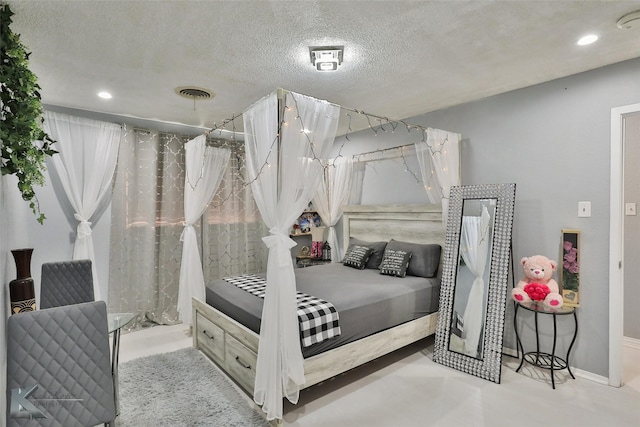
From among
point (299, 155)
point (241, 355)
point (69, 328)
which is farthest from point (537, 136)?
point (69, 328)

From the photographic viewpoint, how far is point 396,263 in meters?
3.66

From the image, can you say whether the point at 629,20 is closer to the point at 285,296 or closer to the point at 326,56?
the point at 326,56

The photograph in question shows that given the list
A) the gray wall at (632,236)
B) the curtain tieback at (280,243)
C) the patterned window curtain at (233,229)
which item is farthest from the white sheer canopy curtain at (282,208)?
the gray wall at (632,236)

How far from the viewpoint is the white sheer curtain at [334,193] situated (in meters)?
4.88

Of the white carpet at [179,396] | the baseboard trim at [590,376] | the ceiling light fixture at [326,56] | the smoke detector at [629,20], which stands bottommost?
the white carpet at [179,396]

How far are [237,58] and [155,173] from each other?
2352 millimetres

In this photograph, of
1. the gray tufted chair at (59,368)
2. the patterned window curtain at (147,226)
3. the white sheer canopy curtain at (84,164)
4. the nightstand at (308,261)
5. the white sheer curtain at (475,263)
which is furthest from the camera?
the nightstand at (308,261)

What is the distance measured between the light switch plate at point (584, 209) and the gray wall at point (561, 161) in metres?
0.03

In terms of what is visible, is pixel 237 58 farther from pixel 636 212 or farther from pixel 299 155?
pixel 636 212

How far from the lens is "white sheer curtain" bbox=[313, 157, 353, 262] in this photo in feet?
16.0

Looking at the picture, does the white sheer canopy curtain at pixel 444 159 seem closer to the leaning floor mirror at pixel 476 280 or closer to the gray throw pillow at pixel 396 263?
the leaning floor mirror at pixel 476 280

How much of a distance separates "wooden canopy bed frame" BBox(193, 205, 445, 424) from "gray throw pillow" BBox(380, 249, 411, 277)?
41 cm

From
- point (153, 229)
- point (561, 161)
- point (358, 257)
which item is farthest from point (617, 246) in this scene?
point (153, 229)

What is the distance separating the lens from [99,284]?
388cm
